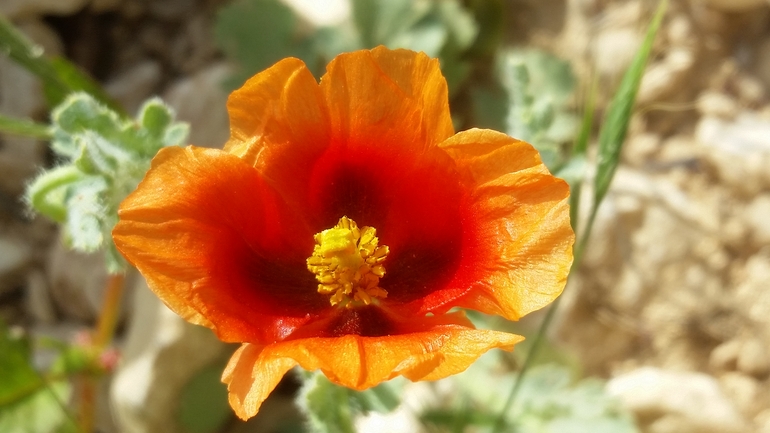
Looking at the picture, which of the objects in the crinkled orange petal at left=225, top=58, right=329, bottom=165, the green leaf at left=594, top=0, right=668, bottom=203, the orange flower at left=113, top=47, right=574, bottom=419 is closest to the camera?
the orange flower at left=113, top=47, right=574, bottom=419

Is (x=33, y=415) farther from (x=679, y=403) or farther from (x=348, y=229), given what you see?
(x=679, y=403)

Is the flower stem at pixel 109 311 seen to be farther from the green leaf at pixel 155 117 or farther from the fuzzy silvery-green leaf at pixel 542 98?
the fuzzy silvery-green leaf at pixel 542 98

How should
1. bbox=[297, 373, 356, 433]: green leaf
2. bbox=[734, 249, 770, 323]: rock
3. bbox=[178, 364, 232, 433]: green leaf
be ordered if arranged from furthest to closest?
bbox=[734, 249, 770, 323]: rock < bbox=[178, 364, 232, 433]: green leaf < bbox=[297, 373, 356, 433]: green leaf

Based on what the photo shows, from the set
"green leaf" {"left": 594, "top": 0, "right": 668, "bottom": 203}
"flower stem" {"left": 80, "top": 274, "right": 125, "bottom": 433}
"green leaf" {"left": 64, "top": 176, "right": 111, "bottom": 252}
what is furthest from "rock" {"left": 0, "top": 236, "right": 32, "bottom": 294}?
"green leaf" {"left": 594, "top": 0, "right": 668, "bottom": 203}

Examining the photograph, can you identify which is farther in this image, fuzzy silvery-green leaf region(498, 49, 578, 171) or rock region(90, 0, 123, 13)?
rock region(90, 0, 123, 13)

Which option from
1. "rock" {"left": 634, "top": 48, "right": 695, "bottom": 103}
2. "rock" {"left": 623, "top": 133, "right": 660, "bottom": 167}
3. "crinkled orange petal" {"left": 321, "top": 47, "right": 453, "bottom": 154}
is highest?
"crinkled orange petal" {"left": 321, "top": 47, "right": 453, "bottom": 154}

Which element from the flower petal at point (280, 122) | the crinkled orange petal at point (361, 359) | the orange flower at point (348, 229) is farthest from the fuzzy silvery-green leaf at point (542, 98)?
the crinkled orange petal at point (361, 359)

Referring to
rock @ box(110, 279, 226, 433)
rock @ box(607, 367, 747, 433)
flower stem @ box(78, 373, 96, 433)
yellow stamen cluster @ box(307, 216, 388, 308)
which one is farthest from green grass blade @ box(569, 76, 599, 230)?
flower stem @ box(78, 373, 96, 433)

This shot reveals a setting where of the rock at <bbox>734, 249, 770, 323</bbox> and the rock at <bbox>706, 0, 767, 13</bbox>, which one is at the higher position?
the rock at <bbox>706, 0, 767, 13</bbox>

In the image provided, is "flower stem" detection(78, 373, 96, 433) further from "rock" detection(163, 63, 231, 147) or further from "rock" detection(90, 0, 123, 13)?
"rock" detection(90, 0, 123, 13)
